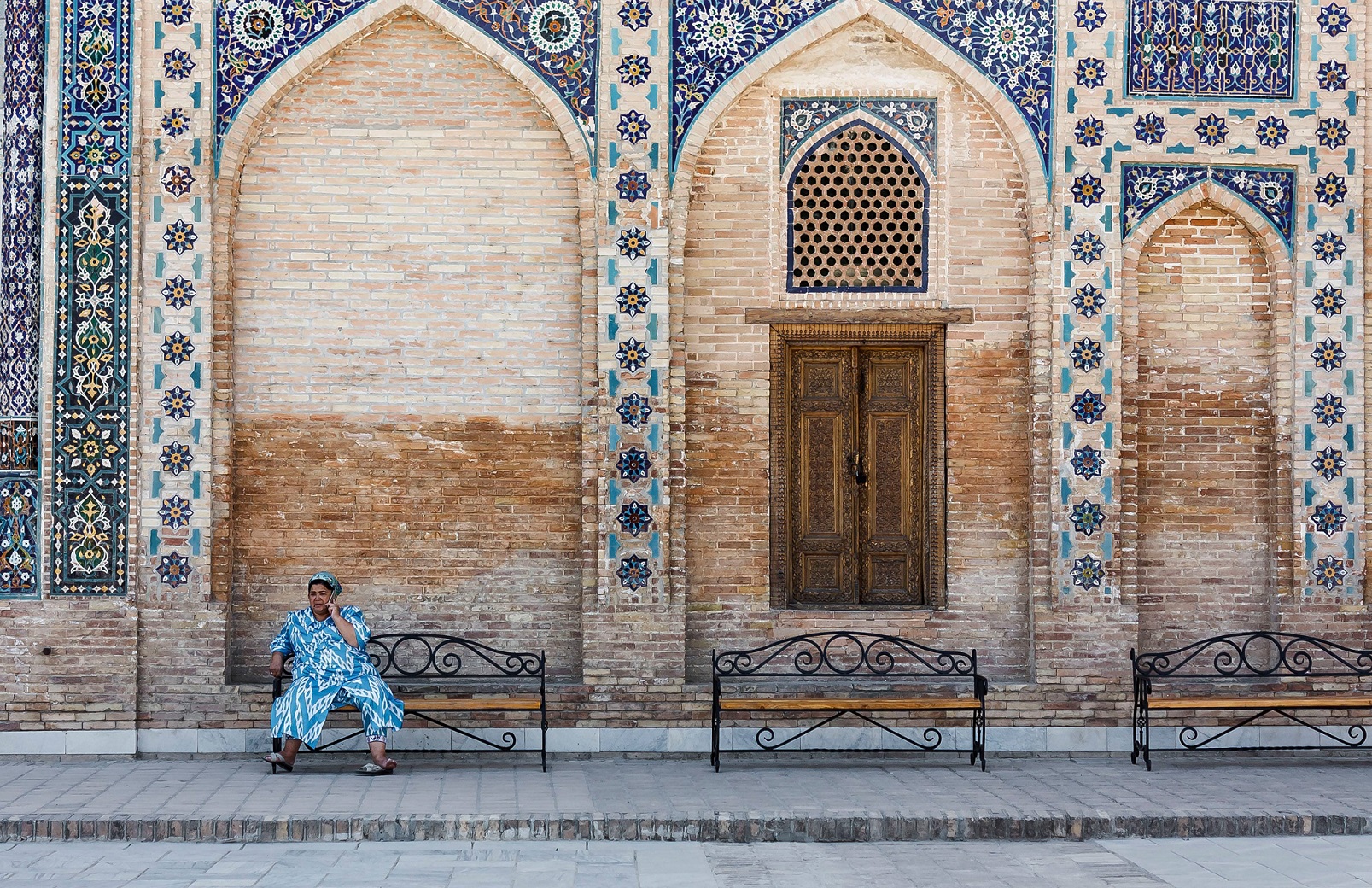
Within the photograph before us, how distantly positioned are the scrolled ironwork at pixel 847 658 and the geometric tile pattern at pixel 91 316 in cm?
386

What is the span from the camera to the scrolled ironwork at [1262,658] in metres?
8.50

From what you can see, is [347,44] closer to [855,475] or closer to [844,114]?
[844,114]

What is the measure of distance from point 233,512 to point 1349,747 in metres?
7.17

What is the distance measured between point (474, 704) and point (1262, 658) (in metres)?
5.06

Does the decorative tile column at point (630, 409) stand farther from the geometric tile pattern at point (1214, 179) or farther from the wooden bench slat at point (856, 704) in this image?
the geometric tile pattern at point (1214, 179)

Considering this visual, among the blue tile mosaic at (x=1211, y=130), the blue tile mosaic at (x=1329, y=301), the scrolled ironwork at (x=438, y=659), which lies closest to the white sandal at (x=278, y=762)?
the scrolled ironwork at (x=438, y=659)

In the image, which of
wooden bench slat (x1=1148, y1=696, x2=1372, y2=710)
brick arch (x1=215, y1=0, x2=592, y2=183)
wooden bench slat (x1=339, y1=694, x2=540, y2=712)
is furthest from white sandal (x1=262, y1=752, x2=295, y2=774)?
wooden bench slat (x1=1148, y1=696, x2=1372, y2=710)

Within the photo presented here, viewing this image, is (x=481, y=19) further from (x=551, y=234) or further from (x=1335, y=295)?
(x=1335, y=295)

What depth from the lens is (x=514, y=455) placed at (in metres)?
8.77

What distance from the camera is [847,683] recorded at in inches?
345

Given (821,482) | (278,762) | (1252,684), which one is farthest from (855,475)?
(278,762)

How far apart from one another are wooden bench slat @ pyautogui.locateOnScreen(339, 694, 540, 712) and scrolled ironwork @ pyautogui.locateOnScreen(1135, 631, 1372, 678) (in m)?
3.69

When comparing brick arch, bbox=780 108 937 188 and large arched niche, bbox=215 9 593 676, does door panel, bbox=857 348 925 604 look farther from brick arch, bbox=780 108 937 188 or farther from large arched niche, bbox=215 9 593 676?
large arched niche, bbox=215 9 593 676

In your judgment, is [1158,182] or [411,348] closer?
[411,348]
